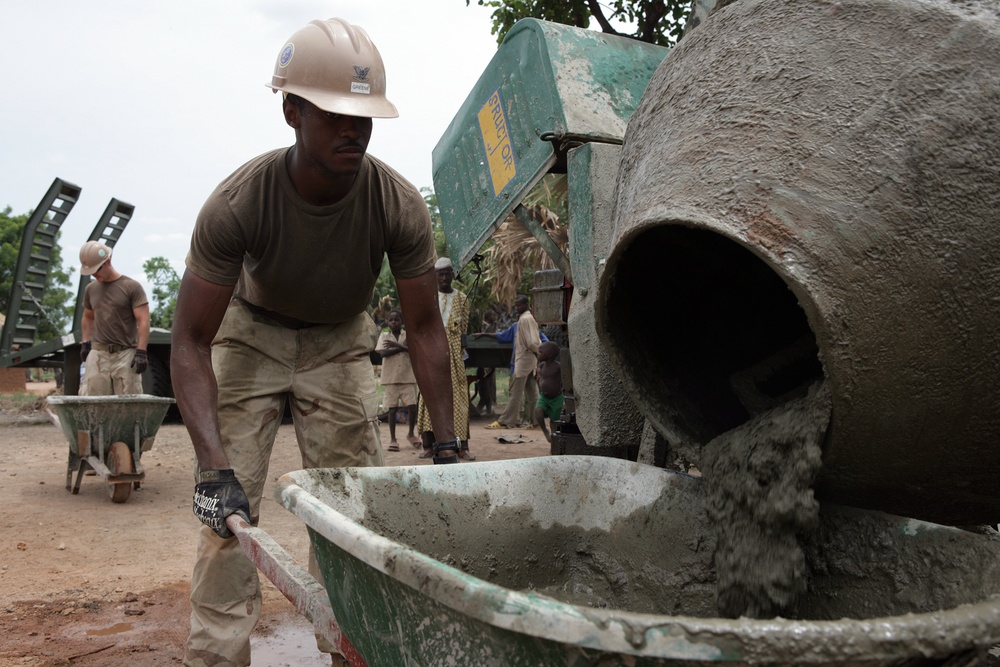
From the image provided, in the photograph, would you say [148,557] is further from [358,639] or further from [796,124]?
[796,124]

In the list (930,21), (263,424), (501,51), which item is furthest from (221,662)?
(501,51)

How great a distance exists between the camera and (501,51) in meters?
4.38

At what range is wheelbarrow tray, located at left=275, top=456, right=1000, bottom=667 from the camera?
46.7 inches

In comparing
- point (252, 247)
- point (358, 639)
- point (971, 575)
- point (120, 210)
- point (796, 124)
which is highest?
point (120, 210)

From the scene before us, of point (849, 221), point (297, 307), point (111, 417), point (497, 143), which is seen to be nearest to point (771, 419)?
point (849, 221)

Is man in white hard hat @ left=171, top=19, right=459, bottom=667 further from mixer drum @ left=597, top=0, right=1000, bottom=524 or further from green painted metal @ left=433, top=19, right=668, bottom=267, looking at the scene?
green painted metal @ left=433, top=19, right=668, bottom=267

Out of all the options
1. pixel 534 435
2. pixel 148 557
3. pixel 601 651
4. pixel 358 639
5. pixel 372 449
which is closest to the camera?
pixel 601 651

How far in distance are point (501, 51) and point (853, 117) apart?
9.22 ft

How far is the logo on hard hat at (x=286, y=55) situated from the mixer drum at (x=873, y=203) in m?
1.14

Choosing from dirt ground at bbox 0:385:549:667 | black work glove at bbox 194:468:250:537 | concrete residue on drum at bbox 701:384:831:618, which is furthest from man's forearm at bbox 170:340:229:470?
concrete residue on drum at bbox 701:384:831:618

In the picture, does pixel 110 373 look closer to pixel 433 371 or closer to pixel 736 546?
pixel 433 371

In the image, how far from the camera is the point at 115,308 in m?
7.26

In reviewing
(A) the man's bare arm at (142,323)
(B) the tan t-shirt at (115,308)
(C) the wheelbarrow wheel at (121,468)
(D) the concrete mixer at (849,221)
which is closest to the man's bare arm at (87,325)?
(B) the tan t-shirt at (115,308)

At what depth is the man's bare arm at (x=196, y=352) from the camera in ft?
8.70
